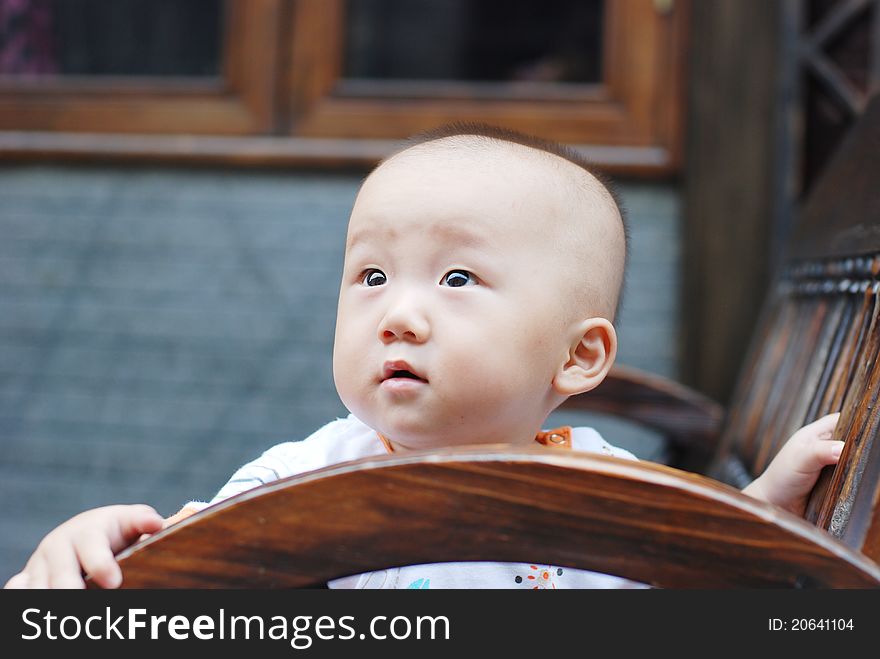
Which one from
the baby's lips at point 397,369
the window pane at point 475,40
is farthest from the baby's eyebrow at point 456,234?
the window pane at point 475,40

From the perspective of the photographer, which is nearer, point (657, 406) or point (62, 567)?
point (62, 567)

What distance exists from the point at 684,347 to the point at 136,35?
1548mm

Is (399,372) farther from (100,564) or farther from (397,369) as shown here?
(100,564)

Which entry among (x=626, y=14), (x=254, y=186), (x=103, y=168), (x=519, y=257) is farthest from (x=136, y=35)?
(x=519, y=257)

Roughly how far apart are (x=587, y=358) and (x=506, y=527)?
37 cm

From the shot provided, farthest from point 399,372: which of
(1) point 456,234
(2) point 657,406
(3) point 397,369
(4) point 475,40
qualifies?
(4) point 475,40

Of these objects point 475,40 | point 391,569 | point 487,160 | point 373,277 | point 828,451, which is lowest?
point 391,569

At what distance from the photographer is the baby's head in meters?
0.77

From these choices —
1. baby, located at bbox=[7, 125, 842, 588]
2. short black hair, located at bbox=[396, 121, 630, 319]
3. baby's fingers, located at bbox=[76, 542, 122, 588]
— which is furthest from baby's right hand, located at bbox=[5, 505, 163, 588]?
short black hair, located at bbox=[396, 121, 630, 319]

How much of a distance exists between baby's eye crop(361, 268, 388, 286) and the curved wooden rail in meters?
0.31

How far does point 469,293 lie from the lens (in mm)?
780

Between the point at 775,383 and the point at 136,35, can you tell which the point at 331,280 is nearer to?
the point at 136,35

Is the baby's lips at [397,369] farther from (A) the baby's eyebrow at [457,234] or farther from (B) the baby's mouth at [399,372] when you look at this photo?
(A) the baby's eyebrow at [457,234]

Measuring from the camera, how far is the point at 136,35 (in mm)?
2215
